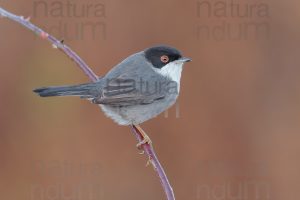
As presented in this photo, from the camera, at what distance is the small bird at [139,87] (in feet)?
15.5

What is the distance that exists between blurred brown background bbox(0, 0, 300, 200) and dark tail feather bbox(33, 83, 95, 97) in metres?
2.68

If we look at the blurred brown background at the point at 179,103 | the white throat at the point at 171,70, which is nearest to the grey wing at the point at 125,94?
the white throat at the point at 171,70

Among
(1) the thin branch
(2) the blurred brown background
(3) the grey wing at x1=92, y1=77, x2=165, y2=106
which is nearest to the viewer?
(1) the thin branch

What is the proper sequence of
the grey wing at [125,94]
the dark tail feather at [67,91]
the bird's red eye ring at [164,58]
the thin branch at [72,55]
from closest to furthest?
the thin branch at [72,55], the dark tail feather at [67,91], the grey wing at [125,94], the bird's red eye ring at [164,58]

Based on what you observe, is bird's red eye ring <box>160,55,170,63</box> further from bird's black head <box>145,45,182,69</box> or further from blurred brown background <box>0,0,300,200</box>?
blurred brown background <box>0,0,300,200</box>

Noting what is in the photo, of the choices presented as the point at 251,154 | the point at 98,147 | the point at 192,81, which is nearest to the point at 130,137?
the point at 98,147

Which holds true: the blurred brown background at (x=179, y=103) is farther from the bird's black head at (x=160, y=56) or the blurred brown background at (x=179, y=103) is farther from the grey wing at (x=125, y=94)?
the grey wing at (x=125, y=94)

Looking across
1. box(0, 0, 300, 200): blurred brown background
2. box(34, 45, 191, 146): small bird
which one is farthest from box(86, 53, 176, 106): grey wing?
box(0, 0, 300, 200): blurred brown background

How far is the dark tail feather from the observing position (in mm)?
4344

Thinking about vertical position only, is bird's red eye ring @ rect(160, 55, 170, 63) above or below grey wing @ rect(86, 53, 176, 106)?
above

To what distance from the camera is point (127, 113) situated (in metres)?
4.86

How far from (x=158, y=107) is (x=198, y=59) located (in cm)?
261

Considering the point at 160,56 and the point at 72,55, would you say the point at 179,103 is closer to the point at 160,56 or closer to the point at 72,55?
the point at 160,56

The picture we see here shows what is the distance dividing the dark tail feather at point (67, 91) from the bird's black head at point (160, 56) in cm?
63
